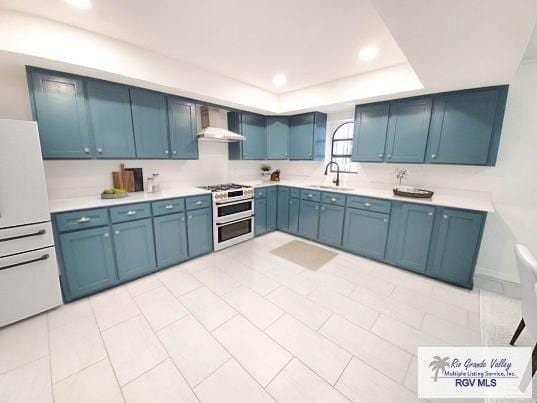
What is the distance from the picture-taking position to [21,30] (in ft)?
5.96

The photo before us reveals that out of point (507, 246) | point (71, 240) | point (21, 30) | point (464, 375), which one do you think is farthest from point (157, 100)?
point (507, 246)

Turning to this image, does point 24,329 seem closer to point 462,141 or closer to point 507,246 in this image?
point 462,141

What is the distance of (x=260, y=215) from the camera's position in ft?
13.4

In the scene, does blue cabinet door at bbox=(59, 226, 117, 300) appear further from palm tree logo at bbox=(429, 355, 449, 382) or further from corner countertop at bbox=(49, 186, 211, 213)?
palm tree logo at bbox=(429, 355, 449, 382)

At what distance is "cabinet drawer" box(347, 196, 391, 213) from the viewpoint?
9.86ft

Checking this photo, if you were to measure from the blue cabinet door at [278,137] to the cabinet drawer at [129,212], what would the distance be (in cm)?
249

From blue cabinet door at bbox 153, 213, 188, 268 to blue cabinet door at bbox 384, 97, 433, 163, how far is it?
10.1 feet

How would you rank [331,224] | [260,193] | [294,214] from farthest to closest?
[294,214] → [260,193] → [331,224]

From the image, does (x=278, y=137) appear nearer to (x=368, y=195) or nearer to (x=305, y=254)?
(x=368, y=195)

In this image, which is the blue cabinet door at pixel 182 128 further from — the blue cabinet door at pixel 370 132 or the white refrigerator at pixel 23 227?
the blue cabinet door at pixel 370 132

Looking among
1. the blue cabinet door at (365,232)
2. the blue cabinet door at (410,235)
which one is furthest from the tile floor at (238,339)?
the blue cabinet door at (365,232)

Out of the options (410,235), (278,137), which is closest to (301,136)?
(278,137)

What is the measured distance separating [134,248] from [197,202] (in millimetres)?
948

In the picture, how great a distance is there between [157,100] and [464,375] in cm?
403
